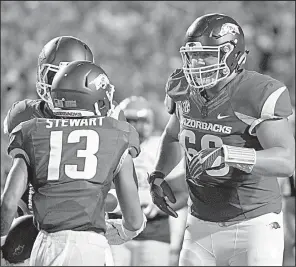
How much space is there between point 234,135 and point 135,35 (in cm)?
521

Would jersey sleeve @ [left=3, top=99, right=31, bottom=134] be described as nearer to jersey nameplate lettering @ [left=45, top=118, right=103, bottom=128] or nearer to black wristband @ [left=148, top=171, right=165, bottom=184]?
black wristband @ [left=148, top=171, right=165, bottom=184]

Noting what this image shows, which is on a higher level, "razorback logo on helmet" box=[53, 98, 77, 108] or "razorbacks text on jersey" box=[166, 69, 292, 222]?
"razorback logo on helmet" box=[53, 98, 77, 108]

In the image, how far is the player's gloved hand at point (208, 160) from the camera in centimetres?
373

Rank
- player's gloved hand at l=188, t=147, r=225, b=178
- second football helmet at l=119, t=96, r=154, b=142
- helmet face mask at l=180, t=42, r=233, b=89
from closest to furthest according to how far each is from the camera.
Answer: player's gloved hand at l=188, t=147, r=225, b=178 < helmet face mask at l=180, t=42, r=233, b=89 < second football helmet at l=119, t=96, r=154, b=142

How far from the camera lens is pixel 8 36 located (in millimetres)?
8453

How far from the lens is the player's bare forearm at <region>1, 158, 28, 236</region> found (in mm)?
3312

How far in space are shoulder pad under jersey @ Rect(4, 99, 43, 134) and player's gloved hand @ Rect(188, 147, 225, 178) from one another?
82cm

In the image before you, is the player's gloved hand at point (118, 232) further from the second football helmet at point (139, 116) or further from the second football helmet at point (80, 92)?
the second football helmet at point (139, 116)

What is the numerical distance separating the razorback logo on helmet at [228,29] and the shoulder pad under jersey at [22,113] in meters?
0.91

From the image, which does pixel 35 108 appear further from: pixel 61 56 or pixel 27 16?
pixel 27 16

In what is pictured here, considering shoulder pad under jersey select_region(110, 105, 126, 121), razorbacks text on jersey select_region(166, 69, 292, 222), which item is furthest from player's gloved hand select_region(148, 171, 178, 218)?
shoulder pad under jersey select_region(110, 105, 126, 121)

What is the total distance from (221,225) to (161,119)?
199 inches

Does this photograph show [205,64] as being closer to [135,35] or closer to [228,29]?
[228,29]

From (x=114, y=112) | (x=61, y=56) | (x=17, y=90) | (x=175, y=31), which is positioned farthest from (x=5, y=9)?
(x=114, y=112)
